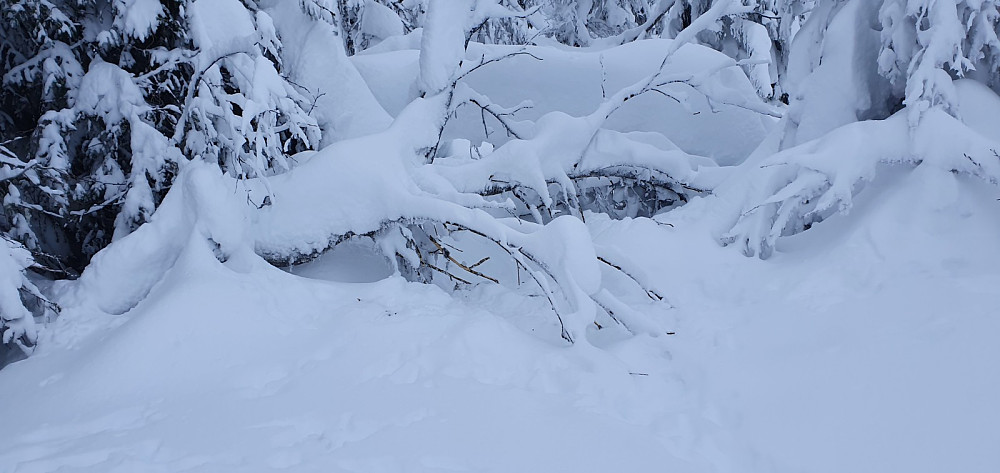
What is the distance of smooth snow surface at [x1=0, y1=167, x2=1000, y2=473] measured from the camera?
9.74ft

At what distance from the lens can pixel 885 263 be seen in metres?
4.37

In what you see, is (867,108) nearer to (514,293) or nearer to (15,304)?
(514,293)

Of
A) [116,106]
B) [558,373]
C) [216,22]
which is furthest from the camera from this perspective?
[216,22]

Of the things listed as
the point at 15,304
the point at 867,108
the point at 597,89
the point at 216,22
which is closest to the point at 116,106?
the point at 216,22

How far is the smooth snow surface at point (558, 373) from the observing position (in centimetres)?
297

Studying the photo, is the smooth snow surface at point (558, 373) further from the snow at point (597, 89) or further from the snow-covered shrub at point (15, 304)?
the snow at point (597, 89)

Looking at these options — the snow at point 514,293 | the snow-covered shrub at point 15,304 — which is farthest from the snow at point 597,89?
the snow-covered shrub at point 15,304

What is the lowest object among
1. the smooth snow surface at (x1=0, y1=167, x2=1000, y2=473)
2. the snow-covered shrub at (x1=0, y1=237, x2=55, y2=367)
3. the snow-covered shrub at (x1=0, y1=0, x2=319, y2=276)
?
the smooth snow surface at (x1=0, y1=167, x2=1000, y2=473)

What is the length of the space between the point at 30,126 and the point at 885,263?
274 inches

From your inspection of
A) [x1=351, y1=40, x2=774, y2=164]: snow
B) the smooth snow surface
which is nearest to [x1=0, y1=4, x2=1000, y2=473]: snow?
the smooth snow surface

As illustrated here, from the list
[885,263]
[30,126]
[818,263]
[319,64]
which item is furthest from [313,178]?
[885,263]

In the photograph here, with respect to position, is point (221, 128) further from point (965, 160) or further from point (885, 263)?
point (965, 160)

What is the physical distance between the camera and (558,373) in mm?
3762

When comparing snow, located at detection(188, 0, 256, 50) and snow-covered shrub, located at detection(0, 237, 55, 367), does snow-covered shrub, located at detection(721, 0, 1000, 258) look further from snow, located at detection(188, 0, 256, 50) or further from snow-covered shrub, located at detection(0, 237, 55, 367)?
snow-covered shrub, located at detection(0, 237, 55, 367)
